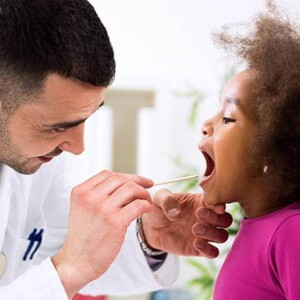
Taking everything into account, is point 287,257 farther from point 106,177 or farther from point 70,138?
point 70,138

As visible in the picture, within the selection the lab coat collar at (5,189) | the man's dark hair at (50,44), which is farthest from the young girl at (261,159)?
the lab coat collar at (5,189)

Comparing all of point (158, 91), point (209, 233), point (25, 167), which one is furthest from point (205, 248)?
point (158, 91)

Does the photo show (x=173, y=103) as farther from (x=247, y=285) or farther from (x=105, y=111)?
(x=247, y=285)

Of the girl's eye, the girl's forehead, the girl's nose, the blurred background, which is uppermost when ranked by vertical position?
the girl's forehead

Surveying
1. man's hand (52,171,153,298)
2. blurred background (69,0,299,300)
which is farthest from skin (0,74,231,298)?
blurred background (69,0,299,300)

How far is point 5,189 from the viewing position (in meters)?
1.28

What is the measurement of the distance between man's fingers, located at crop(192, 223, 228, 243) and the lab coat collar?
0.39 metres

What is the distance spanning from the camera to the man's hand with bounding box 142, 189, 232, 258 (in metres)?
1.13

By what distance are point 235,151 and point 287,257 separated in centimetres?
20

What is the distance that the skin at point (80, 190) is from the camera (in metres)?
1.04

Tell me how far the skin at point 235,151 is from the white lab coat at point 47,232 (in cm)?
34

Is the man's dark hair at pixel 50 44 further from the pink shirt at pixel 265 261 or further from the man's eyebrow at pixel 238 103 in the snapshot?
the pink shirt at pixel 265 261

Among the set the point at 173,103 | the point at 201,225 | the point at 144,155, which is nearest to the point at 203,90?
the point at 173,103

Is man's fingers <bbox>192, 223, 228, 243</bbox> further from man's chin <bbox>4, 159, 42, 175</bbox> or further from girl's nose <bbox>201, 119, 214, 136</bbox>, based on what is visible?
man's chin <bbox>4, 159, 42, 175</bbox>
